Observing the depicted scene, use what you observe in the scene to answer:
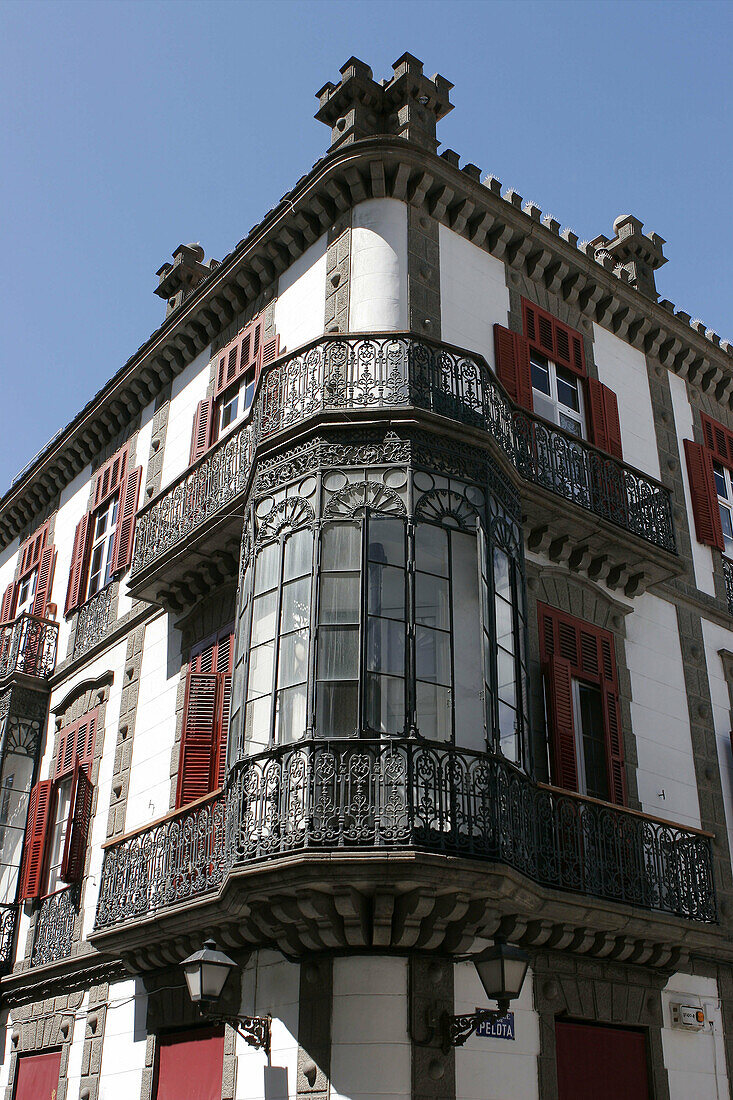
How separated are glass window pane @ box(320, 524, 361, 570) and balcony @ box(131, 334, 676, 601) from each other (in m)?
1.28

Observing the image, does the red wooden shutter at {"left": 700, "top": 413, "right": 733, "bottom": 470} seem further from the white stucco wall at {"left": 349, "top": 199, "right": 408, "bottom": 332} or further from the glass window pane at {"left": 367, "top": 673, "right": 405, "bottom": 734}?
the glass window pane at {"left": 367, "top": 673, "right": 405, "bottom": 734}

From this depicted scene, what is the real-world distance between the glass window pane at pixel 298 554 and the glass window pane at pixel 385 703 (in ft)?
4.45

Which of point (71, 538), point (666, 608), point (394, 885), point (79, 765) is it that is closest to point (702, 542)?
point (666, 608)

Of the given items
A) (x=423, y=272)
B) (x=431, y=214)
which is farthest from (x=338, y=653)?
(x=431, y=214)

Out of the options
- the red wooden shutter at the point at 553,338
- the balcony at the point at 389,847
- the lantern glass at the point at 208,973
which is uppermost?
the red wooden shutter at the point at 553,338

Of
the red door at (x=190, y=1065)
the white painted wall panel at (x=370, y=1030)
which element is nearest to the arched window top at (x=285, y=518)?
the white painted wall panel at (x=370, y=1030)

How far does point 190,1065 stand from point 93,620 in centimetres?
755

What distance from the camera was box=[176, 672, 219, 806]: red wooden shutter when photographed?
11945 mm

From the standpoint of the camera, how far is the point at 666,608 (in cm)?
1392

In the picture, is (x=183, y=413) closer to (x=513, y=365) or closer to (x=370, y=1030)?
(x=513, y=365)

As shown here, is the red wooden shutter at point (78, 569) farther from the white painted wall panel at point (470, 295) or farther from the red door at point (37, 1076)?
the white painted wall panel at point (470, 295)

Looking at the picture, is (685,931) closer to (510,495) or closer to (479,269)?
(510,495)

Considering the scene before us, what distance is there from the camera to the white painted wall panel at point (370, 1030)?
8.67m

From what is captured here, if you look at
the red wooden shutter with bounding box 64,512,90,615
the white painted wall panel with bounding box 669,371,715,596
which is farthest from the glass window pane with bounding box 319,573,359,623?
the red wooden shutter with bounding box 64,512,90,615
